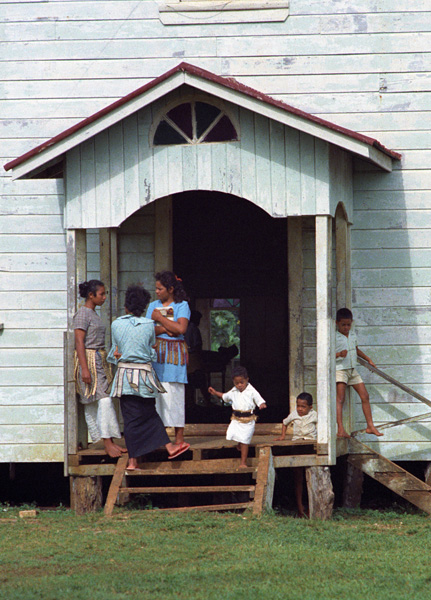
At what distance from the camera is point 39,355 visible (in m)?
10.7

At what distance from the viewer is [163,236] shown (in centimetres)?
1080

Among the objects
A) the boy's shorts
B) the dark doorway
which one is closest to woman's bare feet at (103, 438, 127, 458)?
the boy's shorts

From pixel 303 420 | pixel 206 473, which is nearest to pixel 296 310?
pixel 303 420

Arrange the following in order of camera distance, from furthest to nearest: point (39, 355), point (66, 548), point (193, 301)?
point (193, 301) < point (39, 355) < point (66, 548)

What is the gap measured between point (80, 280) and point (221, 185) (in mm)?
1672

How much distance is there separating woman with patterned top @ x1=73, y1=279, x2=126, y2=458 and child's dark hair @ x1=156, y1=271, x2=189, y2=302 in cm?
61

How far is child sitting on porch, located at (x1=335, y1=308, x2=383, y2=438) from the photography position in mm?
10086

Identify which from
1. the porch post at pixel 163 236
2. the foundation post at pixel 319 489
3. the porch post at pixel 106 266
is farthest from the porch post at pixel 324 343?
the porch post at pixel 106 266

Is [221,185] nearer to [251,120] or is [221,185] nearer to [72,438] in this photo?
[251,120]

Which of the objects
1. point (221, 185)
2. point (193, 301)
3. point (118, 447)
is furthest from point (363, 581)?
point (193, 301)

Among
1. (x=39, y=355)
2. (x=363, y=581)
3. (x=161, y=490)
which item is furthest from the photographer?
(x=39, y=355)

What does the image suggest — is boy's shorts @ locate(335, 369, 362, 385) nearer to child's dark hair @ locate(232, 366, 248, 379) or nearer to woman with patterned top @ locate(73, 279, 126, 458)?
child's dark hair @ locate(232, 366, 248, 379)

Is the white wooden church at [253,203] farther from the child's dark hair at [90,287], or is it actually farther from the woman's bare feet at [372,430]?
the child's dark hair at [90,287]

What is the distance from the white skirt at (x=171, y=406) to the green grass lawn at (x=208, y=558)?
914 millimetres
